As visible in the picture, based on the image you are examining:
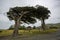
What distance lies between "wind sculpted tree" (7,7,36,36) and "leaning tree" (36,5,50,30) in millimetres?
127

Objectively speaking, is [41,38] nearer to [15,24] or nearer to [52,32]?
[52,32]

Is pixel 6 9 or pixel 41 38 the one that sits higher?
pixel 6 9

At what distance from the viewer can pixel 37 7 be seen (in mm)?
2662

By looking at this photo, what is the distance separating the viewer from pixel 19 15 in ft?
8.47

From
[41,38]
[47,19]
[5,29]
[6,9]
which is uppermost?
[6,9]

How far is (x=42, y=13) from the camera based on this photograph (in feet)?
8.69

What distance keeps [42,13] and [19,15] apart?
0.47 metres

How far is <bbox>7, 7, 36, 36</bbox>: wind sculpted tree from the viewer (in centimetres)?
257

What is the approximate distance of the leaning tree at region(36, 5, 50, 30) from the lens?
260 cm

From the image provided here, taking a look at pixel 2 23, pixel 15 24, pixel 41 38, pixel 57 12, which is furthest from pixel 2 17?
pixel 57 12

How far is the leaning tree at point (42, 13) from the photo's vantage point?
2.60 m

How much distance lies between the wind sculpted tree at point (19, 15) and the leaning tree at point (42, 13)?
0.13 metres

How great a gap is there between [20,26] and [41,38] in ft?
1.54

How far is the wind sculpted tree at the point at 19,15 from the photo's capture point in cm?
257
